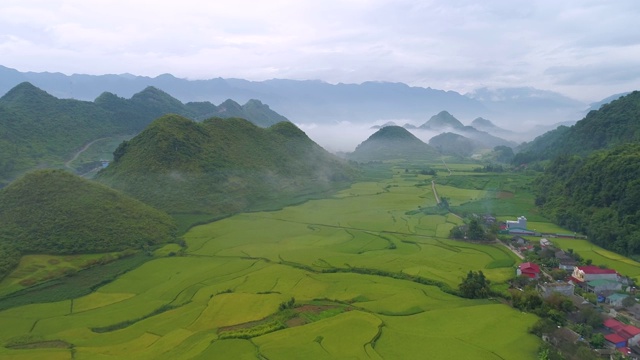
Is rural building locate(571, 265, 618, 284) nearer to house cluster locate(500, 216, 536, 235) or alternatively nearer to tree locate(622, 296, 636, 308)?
tree locate(622, 296, 636, 308)

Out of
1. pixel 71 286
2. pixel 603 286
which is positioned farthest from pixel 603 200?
pixel 71 286

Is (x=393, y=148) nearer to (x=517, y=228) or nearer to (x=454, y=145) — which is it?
(x=454, y=145)

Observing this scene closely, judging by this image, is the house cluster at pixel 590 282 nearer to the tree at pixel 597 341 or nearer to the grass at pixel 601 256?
the grass at pixel 601 256

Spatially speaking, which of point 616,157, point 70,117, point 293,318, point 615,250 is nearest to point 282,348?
point 293,318

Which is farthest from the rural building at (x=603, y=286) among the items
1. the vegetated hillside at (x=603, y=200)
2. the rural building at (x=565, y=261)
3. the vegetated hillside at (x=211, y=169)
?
the vegetated hillside at (x=211, y=169)

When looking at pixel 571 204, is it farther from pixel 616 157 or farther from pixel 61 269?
pixel 61 269
